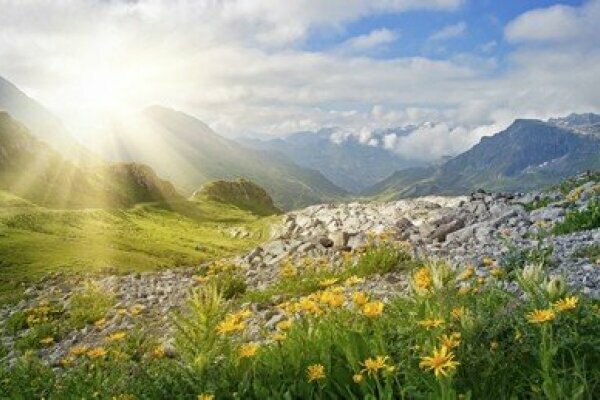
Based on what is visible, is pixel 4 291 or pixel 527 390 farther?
pixel 4 291

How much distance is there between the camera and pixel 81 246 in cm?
6169

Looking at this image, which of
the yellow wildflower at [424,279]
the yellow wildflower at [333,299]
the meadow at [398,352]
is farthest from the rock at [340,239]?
the yellow wildflower at [424,279]

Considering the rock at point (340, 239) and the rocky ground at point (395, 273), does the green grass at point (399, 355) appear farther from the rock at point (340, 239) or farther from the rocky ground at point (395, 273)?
the rock at point (340, 239)

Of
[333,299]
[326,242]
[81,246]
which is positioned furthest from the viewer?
Result: [81,246]

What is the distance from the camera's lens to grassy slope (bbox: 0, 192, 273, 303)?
158 ft

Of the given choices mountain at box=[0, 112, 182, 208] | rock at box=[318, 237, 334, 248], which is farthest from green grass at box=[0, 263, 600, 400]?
mountain at box=[0, 112, 182, 208]

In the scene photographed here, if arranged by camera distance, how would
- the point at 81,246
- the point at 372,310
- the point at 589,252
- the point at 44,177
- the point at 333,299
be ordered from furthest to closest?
1. the point at 44,177
2. the point at 81,246
3. the point at 589,252
4. the point at 333,299
5. the point at 372,310

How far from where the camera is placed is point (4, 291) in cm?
4116

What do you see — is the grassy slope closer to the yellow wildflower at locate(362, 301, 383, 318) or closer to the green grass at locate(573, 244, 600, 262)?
the green grass at locate(573, 244, 600, 262)

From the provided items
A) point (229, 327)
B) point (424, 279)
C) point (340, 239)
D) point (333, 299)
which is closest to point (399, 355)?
point (424, 279)

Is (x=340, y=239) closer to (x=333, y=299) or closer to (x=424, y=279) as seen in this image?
(x=333, y=299)

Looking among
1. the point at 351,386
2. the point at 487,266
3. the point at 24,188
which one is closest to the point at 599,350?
the point at 351,386

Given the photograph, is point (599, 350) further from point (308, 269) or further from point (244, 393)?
point (308, 269)

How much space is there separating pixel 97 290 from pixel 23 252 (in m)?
34.3
